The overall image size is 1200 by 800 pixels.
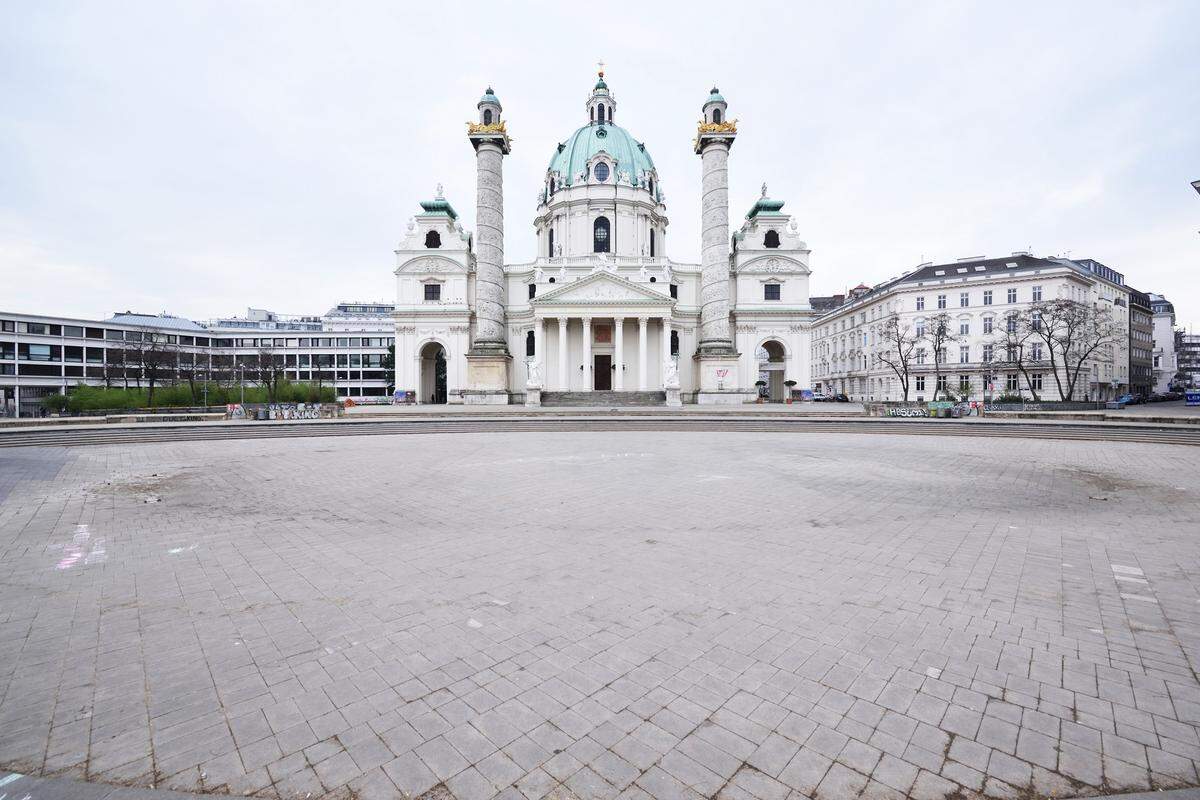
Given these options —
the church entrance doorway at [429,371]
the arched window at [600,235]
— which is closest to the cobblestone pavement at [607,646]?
the church entrance doorway at [429,371]

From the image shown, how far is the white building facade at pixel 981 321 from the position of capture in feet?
170

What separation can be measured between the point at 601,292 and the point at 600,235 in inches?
458

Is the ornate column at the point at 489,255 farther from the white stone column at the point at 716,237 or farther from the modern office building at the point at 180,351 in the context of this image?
the modern office building at the point at 180,351

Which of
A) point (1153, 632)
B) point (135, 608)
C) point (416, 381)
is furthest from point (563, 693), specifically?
point (416, 381)

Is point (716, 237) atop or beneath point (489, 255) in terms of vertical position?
atop

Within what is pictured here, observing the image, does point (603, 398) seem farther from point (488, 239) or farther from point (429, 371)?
point (429, 371)

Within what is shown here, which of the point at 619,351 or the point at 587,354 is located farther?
the point at 619,351

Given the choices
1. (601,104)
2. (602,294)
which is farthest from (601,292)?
(601,104)

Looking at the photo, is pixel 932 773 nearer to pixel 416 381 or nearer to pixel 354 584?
pixel 354 584

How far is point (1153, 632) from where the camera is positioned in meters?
3.83

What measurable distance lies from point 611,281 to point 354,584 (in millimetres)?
41037

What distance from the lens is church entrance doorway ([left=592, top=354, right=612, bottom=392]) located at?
48281 mm

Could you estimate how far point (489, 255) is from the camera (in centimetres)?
4444

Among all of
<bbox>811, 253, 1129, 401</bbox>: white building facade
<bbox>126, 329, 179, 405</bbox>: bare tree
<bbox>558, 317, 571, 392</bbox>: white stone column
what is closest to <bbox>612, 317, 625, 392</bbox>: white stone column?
<bbox>558, 317, 571, 392</bbox>: white stone column
